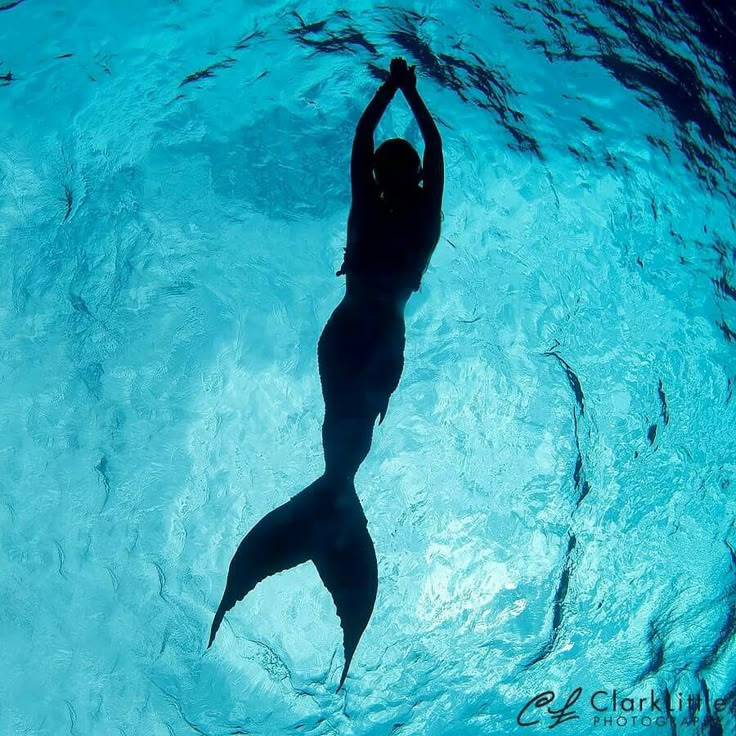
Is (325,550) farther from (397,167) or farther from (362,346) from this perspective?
(397,167)

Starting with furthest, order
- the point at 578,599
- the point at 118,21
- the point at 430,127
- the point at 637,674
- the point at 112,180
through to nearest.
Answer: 1. the point at 637,674
2. the point at 578,599
3. the point at 112,180
4. the point at 118,21
5. the point at 430,127

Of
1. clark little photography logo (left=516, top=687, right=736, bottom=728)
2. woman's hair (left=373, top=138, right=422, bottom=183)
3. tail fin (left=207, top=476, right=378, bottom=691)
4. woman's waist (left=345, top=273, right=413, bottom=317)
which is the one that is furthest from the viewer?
clark little photography logo (left=516, top=687, right=736, bottom=728)

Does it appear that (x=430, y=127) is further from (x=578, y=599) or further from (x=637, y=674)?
(x=637, y=674)

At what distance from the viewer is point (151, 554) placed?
33.7 feet

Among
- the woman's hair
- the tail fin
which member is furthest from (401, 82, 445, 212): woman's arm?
the tail fin

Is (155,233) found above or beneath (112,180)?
beneath

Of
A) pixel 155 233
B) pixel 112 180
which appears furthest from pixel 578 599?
pixel 112 180

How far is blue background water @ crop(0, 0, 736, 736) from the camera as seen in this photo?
7961 millimetres

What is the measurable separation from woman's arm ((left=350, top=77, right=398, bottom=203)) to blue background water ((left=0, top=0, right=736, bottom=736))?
4.20m

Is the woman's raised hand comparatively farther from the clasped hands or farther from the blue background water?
the blue background water

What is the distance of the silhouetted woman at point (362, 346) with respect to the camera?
4438 millimetres

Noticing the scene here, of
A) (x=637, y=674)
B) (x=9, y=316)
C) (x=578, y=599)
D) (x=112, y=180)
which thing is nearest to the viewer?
(x=112, y=180)

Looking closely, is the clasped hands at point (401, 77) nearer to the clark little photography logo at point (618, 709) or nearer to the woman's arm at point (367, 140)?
the woman's arm at point (367, 140)

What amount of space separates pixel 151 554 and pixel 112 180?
6.63 metres
